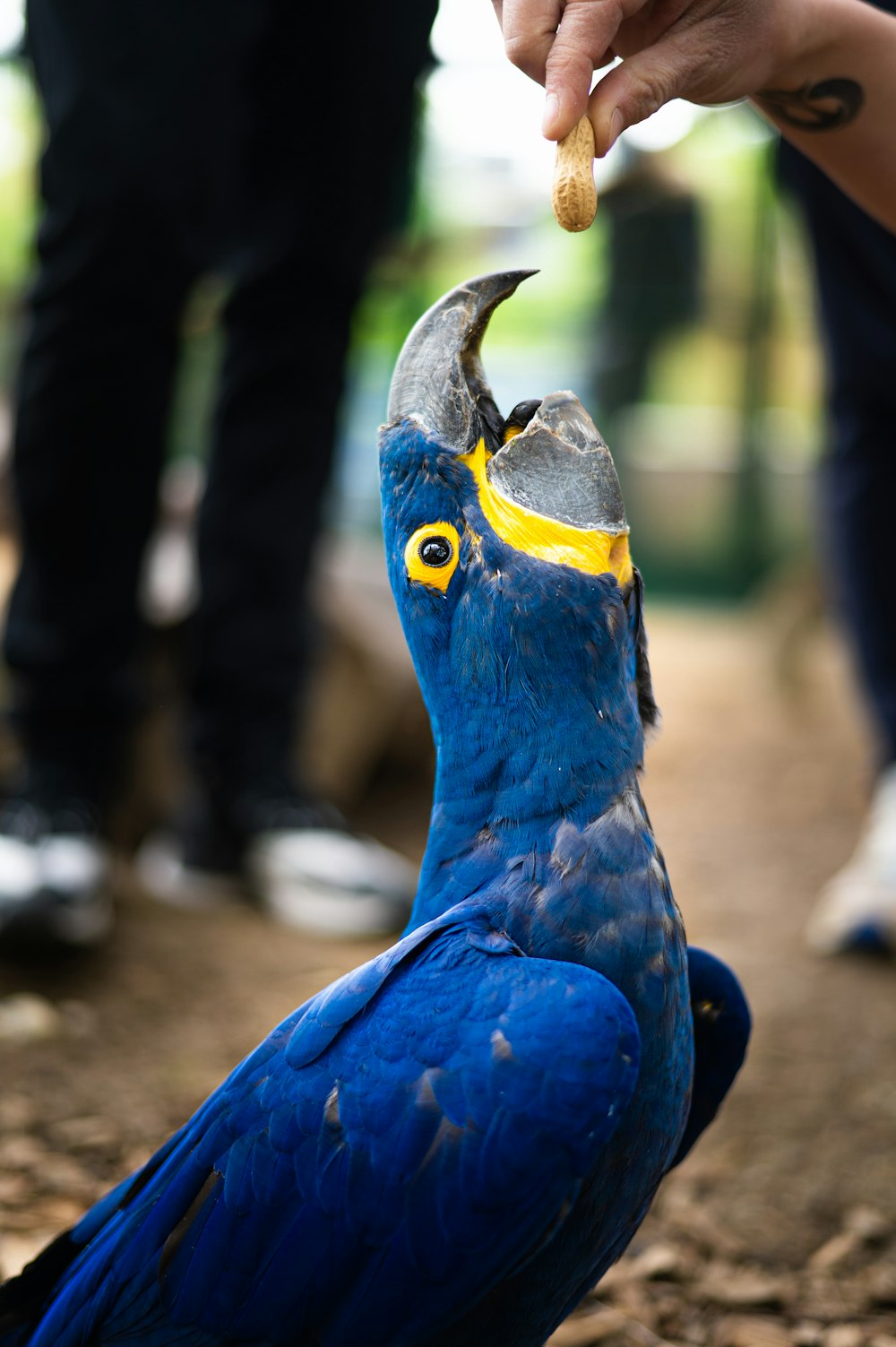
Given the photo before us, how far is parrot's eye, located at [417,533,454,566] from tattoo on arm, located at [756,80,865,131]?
0.58 m

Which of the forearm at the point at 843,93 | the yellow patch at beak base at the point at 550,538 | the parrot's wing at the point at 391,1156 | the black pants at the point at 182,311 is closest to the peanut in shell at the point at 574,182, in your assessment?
the yellow patch at beak base at the point at 550,538

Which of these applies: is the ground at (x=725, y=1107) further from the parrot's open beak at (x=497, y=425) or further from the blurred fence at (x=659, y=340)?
the blurred fence at (x=659, y=340)

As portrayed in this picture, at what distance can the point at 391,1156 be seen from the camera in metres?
0.89

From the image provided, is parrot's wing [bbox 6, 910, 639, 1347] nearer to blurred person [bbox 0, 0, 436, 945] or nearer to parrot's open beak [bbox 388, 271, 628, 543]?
parrot's open beak [bbox 388, 271, 628, 543]

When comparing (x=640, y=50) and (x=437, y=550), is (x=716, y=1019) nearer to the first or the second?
(x=437, y=550)

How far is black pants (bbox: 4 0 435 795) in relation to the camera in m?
1.88

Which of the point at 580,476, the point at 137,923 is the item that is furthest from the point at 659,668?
the point at 580,476

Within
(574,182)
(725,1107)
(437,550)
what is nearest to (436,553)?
(437,550)

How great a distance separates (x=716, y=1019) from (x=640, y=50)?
862 millimetres

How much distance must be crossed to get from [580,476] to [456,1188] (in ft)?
1.76

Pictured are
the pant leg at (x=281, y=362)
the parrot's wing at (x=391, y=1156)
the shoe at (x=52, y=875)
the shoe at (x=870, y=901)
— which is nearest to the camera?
the parrot's wing at (x=391, y=1156)

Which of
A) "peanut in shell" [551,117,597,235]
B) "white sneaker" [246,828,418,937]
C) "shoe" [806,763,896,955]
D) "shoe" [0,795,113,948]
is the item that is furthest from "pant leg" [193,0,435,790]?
"peanut in shell" [551,117,597,235]

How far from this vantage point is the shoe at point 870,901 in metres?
2.27

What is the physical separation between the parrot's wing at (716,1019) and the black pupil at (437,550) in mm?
415
